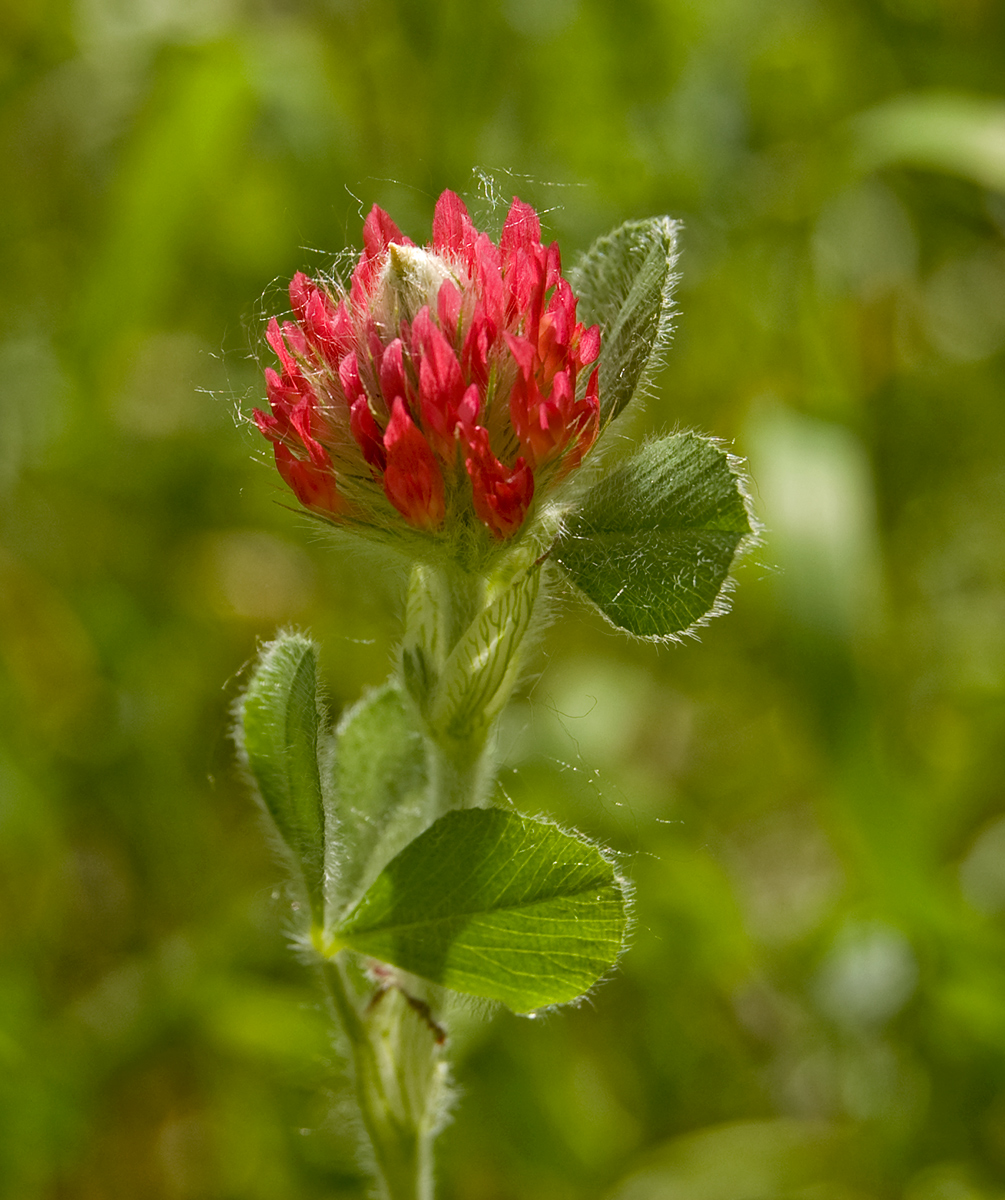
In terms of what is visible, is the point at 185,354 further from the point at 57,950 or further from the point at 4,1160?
the point at 4,1160

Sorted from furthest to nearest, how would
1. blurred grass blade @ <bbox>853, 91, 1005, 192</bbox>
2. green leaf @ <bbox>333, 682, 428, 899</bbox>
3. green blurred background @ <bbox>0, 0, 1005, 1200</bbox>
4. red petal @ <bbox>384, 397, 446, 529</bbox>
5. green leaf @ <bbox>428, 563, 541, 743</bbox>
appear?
Answer: blurred grass blade @ <bbox>853, 91, 1005, 192</bbox> < green blurred background @ <bbox>0, 0, 1005, 1200</bbox> < green leaf @ <bbox>333, 682, 428, 899</bbox> < green leaf @ <bbox>428, 563, 541, 743</bbox> < red petal @ <bbox>384, 397, 446, 529</bbox>

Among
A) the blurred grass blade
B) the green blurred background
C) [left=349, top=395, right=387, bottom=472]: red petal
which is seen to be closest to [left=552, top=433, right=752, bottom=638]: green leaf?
[left=349, top=395, right=387, bottom=472]: red petal

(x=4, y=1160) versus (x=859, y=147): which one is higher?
(x=859, y=147)

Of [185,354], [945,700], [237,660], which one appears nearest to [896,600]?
[945,700]

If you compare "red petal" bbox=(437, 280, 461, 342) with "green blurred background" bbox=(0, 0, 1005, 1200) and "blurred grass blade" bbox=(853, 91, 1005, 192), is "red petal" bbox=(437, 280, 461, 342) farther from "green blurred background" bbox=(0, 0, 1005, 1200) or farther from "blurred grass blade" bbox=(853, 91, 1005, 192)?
"blurred grass blade" bbox=(853, 91, 1005, 192)

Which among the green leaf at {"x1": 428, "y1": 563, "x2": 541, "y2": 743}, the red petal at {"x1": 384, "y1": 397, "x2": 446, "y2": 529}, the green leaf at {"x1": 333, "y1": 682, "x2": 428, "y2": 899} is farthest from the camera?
the green leaf at {"x1": 333, "y1": 682, "x2": 428, "y2": 899}

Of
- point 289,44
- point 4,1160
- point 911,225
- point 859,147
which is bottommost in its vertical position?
point 4,1160

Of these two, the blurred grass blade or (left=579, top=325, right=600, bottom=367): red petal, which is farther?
the blurred grass blade

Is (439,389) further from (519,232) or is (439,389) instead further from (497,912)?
(497,912)
